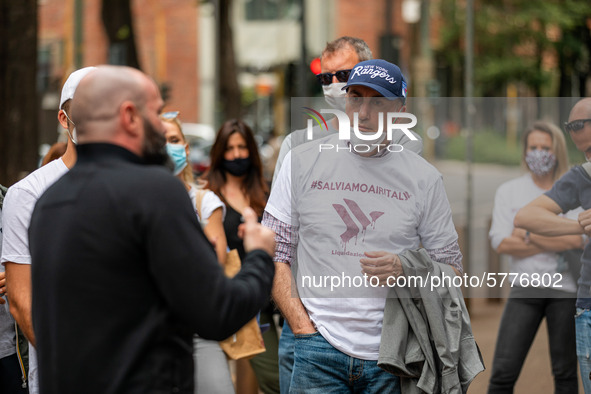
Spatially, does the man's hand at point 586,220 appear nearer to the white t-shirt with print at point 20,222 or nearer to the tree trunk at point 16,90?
the white t-shirt with print at point 20,222

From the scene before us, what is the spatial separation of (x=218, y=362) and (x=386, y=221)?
4.21 ft

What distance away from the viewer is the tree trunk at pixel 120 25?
1620 centimetres

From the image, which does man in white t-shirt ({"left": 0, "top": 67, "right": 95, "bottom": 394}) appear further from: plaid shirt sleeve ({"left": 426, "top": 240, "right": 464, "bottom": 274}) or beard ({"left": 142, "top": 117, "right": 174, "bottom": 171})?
plaid shirt sleeve ({"left": 426, "top": 240, "right": 464, "bottom": 274})

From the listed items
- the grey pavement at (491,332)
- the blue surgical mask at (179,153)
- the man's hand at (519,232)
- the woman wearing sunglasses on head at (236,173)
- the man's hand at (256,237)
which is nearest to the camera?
the man's hand at (256,237)

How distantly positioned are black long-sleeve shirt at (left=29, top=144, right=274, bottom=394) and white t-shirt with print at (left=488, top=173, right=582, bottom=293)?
2.63 meters

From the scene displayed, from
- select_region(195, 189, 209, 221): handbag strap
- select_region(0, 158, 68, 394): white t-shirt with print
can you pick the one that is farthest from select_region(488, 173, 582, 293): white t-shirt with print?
select_region(0, 158, 68, 394): white t-shirt with print

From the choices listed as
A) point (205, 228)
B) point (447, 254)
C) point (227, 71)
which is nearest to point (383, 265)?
point (447, 254)

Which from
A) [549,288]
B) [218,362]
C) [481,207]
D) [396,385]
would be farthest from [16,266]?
[481,207]

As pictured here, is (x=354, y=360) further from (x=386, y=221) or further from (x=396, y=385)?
(x=386, y=221)

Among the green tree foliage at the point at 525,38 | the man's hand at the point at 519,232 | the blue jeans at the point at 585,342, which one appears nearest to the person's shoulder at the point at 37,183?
the blue jeans at the point at 585,342

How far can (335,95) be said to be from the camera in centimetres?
460

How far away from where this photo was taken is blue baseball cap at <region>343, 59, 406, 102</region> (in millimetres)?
3883

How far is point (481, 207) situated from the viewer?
877 inches

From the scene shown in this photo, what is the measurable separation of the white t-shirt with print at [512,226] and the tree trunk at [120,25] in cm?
1121
